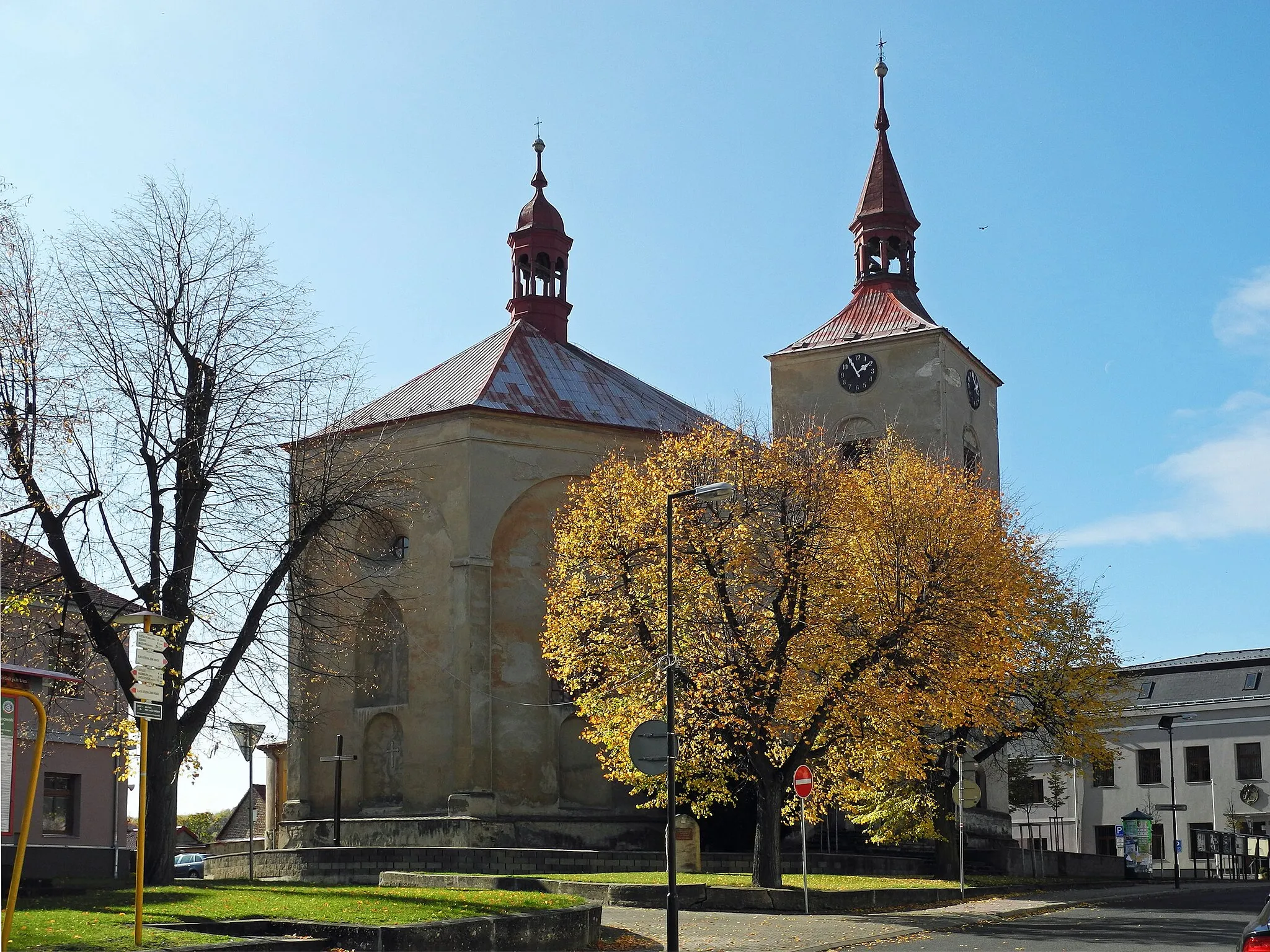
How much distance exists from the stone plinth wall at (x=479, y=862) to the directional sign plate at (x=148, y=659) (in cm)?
1865

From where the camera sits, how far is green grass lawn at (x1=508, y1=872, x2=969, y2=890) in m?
27.4

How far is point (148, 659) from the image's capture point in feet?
44.8

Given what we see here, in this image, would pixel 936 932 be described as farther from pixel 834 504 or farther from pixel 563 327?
pixel 563 327

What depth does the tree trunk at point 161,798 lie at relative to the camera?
2419 centimetres

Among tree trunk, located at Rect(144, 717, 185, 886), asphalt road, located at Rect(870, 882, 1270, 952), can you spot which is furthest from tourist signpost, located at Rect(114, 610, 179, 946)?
tree trunk, located at Rect(144, 717, 185, 886)

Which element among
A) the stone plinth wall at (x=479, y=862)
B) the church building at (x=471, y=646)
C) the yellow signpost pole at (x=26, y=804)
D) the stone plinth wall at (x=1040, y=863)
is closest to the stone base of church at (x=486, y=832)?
the church building at (x=471, y=646)

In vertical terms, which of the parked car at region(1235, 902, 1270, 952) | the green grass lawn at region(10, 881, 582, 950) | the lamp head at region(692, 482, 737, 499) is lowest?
the green grass lawn at region(10, 881, 582, 950)

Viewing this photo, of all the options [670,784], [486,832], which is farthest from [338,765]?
[670,784]

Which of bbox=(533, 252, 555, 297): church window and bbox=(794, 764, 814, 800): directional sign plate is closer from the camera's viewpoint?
bbox=(794, 764, 814, 800): directional sign plate

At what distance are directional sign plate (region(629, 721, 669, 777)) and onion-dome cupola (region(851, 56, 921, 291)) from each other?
36251 mm

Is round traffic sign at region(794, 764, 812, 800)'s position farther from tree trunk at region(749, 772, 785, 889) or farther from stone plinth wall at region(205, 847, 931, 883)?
stone plinth wall at region(205, 847, 931, 883)

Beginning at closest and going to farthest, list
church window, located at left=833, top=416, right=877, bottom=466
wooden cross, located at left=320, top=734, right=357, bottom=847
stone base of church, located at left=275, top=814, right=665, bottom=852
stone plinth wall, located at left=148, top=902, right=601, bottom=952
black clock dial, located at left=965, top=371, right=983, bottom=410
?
stone plinth wall, located at left=148, top=902, right=601, bottom=952 < wooden cross, located at left=320, top=734, right=357, bottom=847 < stone base of church, located at left=275, top=814, right=665, bottom=852 < church window, located at left=833, top=416, right=877, bottom=466 < black clock dial, located at left=965, top=371, right=983, bottom=410

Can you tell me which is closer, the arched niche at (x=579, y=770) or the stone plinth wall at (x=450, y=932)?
Answer: the stone plinth wall at (x=450, y=932)

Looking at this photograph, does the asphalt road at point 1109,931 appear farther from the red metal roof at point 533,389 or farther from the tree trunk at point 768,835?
the red metal roof at point 533,389
